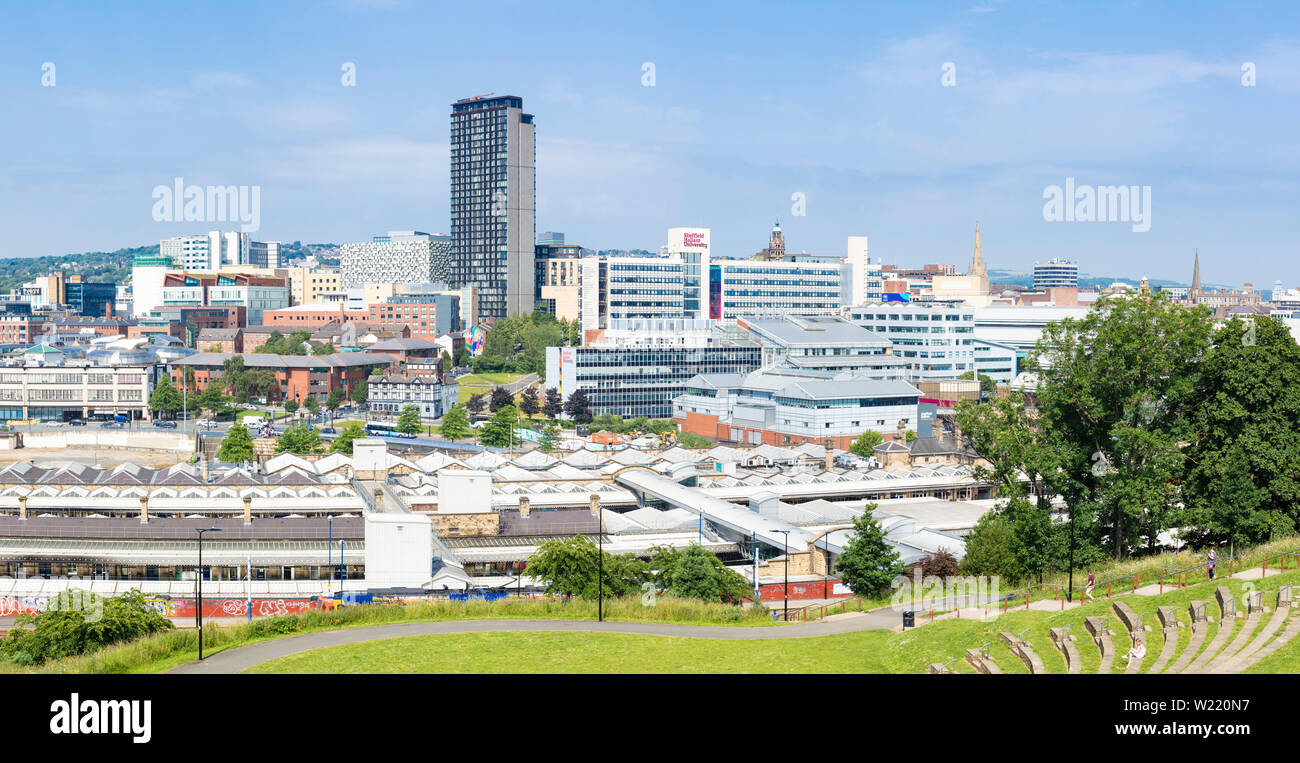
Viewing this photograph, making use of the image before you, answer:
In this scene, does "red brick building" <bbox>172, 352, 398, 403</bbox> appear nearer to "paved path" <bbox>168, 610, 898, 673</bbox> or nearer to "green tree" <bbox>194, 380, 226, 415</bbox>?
"green tree" <bbox>194, 380, 226, 415</bbox>

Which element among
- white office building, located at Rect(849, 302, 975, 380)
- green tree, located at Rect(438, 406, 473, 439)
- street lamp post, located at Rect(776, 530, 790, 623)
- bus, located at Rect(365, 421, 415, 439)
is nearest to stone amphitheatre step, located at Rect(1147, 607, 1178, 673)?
street lamp post, located at Rect(776, 530, 790, 623)

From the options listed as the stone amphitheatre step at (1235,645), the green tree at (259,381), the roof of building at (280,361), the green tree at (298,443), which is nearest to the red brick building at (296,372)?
the roof of building at (280,361)

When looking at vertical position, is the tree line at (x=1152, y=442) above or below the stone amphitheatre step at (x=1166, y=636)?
above

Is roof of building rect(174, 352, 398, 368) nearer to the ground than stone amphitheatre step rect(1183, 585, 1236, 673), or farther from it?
farther from it

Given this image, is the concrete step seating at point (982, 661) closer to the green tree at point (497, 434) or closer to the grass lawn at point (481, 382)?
the green tree at point (497, 434)
